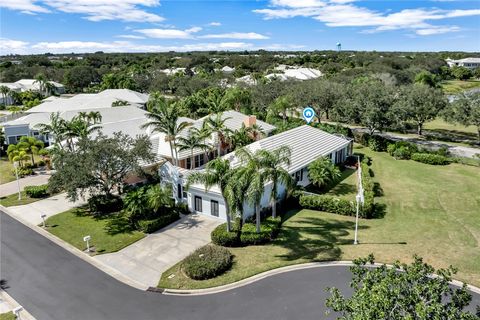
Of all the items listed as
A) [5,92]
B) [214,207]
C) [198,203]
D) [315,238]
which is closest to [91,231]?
[198,203]

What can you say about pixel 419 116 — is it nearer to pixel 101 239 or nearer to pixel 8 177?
pixel 101 239

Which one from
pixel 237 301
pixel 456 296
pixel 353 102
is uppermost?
pixel 353 102

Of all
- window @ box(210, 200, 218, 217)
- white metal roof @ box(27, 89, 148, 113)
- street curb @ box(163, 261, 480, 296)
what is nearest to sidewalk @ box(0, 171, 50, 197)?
window @ box(210, 200, 218, 217)

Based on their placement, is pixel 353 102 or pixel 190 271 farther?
pixel 353 102

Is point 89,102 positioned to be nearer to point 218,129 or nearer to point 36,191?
point 36,191

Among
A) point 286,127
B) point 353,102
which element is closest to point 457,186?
point 353,102

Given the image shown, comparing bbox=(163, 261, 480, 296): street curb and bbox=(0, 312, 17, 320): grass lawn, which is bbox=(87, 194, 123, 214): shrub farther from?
bbox=(163, 261, 480, 296): street curb

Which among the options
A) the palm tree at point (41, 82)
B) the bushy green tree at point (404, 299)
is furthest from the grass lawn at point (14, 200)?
the palm tree at point (41, 82)
